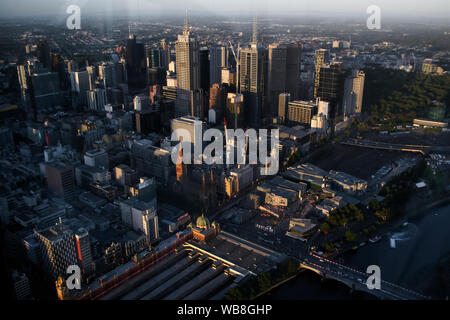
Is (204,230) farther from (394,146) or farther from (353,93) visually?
(353,93)

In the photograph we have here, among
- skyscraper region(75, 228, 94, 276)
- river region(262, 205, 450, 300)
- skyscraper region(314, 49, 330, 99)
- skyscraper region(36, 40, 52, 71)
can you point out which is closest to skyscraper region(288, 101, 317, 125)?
skyscraper region(314, 49, 330, 99)

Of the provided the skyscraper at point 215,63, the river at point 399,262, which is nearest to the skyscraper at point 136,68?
the skyscraper at point 215,63

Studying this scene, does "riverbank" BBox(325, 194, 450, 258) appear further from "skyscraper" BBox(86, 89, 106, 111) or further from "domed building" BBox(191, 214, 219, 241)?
"skyscraper" BBox(86, 89, 106, 111)

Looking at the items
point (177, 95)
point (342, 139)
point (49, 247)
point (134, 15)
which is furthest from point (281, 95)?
point (49, 247)

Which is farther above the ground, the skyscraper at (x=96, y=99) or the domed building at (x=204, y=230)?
the skyscraper at (x=96, y=99)

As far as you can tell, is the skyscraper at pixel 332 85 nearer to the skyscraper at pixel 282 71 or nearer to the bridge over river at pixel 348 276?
the skyscraper at pixel 282 71

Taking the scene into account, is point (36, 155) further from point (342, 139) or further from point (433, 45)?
point (433, 45)
